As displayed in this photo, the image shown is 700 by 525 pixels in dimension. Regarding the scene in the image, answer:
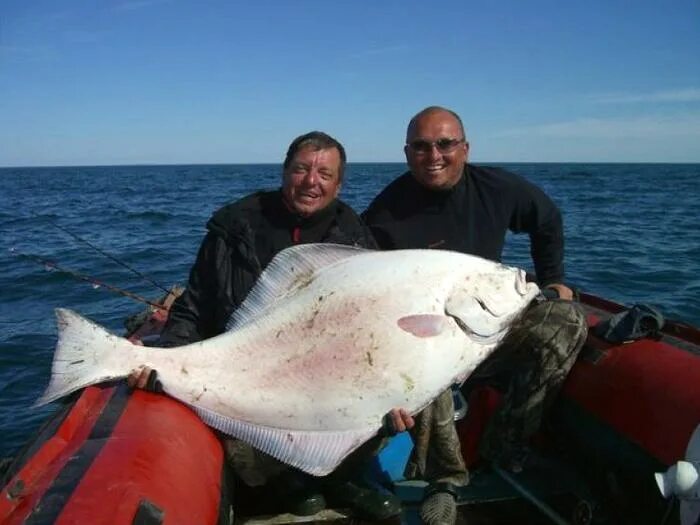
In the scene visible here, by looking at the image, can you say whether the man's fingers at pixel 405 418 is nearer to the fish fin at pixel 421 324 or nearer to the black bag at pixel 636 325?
the fish fin at pixel 421 324

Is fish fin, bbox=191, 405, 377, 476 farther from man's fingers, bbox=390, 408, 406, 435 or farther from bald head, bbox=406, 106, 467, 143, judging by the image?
bald head, bbox=406, 106, 467, 143

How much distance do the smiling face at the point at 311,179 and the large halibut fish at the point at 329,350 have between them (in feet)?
1.99

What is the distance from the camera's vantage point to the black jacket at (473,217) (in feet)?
14.1

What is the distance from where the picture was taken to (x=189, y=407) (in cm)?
292

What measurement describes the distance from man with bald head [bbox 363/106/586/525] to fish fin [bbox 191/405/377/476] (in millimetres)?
797

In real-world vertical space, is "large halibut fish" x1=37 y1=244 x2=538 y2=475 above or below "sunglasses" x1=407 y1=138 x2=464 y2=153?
below

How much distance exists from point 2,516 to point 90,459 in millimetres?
344

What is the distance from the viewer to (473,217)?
14.3ft

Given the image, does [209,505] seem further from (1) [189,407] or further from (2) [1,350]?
(2) [1,350]

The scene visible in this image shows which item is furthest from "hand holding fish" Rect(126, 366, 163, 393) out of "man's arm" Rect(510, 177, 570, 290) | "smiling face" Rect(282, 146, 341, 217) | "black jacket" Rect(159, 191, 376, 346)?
"man's arm" Rect(510, 177, 570, 290)

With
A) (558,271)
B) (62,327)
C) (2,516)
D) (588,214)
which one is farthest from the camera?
(588,214)

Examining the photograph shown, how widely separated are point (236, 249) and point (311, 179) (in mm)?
600

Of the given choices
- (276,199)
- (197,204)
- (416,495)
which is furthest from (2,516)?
(197,204)

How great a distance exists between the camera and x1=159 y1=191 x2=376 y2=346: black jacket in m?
3.36
